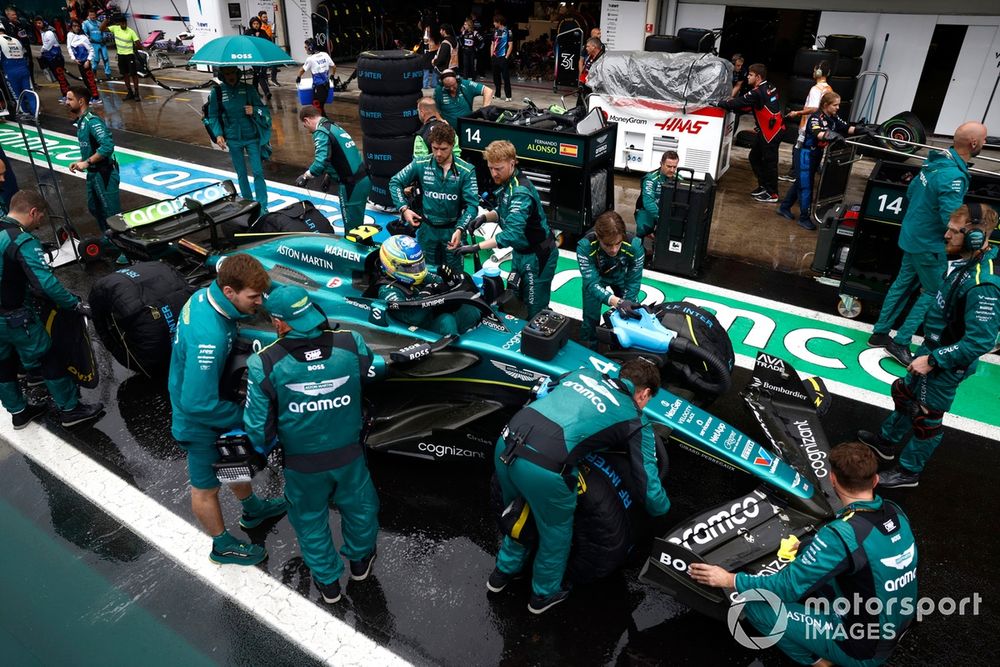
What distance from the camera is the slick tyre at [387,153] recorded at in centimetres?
1012

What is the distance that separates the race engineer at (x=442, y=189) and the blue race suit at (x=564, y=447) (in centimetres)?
319

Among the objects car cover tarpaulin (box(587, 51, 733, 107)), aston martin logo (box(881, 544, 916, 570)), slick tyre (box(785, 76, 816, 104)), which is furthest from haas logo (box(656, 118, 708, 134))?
aston martin logo (box(881, 544, 916, 570))

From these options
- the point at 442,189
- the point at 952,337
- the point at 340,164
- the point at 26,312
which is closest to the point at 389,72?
the point at 340,164

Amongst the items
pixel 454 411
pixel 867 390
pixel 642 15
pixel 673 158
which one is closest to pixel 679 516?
pixel 454 411

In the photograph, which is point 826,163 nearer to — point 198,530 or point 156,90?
point 198,530

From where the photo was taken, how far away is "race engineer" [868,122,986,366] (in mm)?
5914

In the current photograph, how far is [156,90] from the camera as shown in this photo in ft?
65.1

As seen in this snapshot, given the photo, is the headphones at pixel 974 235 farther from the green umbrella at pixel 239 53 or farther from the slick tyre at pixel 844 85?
the slick tyre at pixel 844 85

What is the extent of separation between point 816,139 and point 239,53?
7.74m

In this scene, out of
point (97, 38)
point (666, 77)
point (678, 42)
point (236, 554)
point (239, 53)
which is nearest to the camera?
point (236, 554)

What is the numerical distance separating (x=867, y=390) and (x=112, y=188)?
9.07 m

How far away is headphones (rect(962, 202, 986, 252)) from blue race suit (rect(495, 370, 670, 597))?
2688mm

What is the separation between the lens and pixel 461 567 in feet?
14.2

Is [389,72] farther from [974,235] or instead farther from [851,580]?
[851,580]
